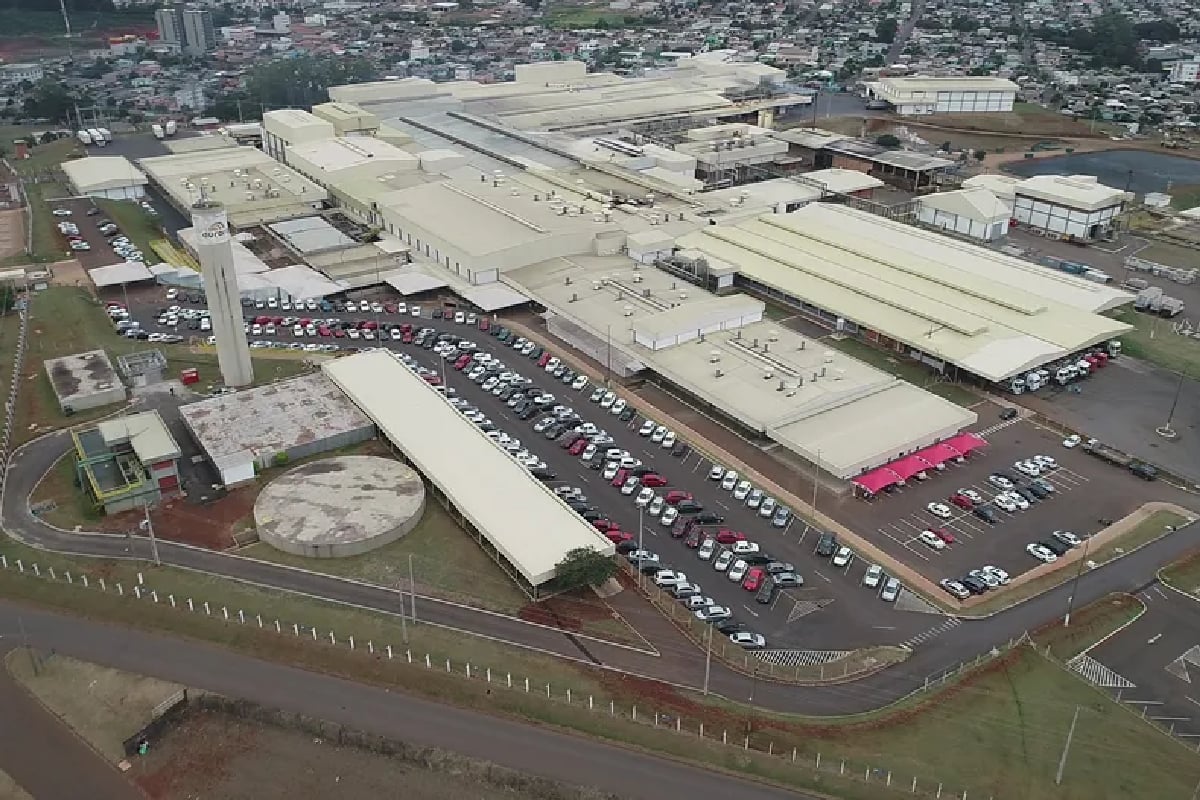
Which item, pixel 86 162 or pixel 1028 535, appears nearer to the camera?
pixel 1028 535

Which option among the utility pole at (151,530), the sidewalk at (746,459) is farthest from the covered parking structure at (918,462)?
the utility pole at (151,530)

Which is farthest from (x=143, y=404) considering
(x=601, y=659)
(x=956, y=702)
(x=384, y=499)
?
(x=956, y=702)

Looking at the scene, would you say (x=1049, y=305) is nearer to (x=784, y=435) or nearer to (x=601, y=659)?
(x=784, y=435)

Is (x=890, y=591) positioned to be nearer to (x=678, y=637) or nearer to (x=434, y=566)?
(x=678, y=637)

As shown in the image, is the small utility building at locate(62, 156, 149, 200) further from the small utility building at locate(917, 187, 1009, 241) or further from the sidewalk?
the small utility building at locate(917, 187, 1009, 241)

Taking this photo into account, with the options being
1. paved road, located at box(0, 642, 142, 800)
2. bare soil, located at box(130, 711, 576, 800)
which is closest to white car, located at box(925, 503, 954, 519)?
bare soil, located at box(130, 711, 576, 800)

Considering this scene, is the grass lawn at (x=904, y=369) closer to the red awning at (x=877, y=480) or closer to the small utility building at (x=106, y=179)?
the red awning at (x=877, y=480)
